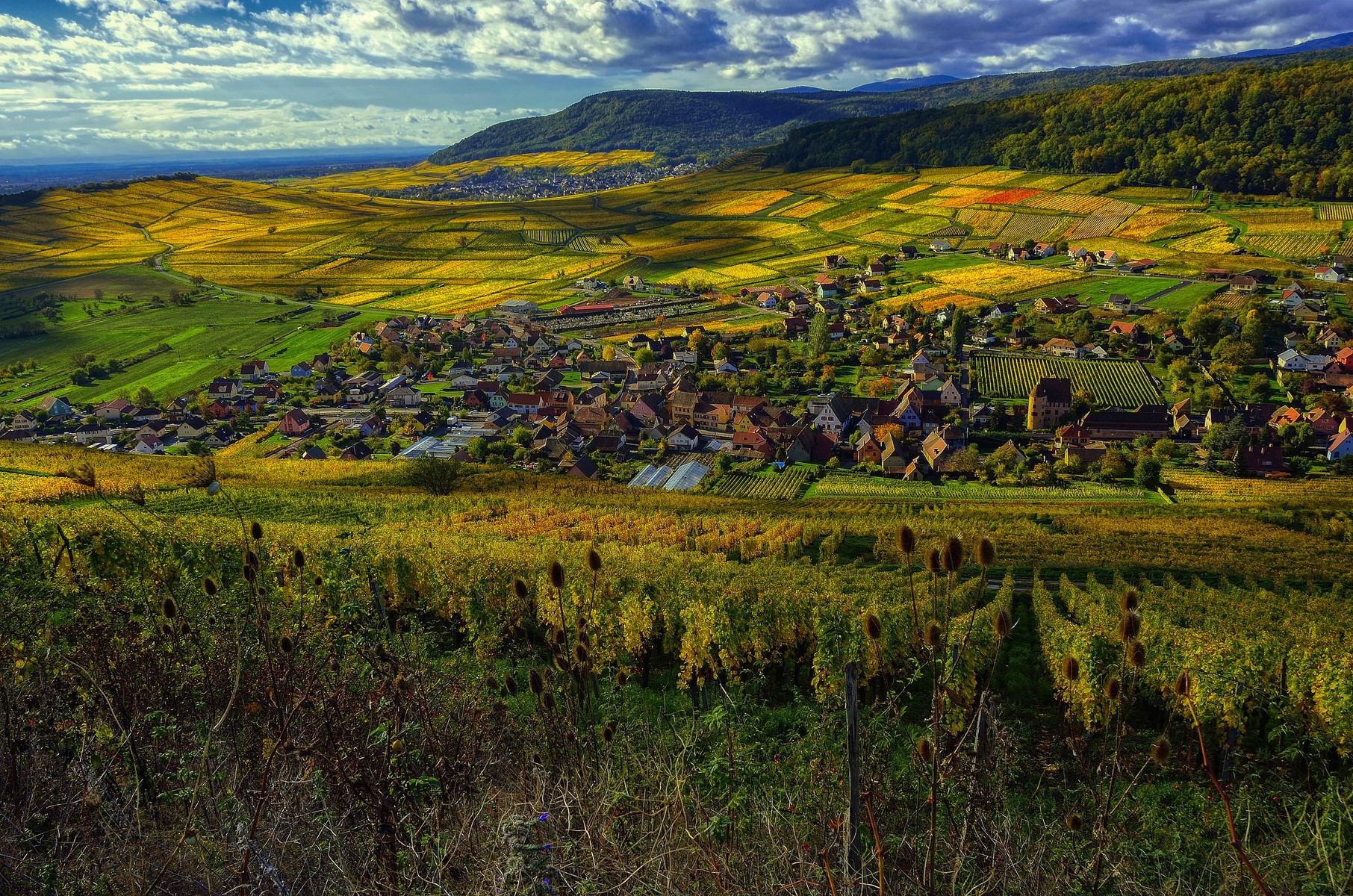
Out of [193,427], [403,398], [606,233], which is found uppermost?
[606,233]

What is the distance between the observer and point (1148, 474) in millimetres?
38344

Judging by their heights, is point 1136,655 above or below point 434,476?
above

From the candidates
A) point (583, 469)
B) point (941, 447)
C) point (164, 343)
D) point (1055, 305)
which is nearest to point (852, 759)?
point (583, 469)

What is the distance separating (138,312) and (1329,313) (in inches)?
4538

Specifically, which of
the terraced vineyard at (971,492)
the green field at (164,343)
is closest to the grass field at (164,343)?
the green field at (164,343)

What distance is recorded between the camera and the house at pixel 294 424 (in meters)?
51.4

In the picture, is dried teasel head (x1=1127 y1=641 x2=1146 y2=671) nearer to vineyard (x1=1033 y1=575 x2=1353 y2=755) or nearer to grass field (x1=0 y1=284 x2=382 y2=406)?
vineyard (x1=1033 y1=575 x2=1353 y2=755)

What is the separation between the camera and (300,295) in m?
94.9

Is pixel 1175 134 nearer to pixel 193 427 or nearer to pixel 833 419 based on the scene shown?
pixel 833 419

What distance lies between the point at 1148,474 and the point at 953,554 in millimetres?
42308

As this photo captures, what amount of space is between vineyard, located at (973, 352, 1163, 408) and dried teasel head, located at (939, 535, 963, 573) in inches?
2168

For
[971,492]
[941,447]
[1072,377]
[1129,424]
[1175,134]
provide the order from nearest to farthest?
[971,492]
[941,447]
[1129,424]
[1072,377]
[1175,134]

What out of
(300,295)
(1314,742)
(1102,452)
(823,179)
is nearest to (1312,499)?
(1102,452)

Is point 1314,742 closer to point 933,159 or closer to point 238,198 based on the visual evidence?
point 933,159
